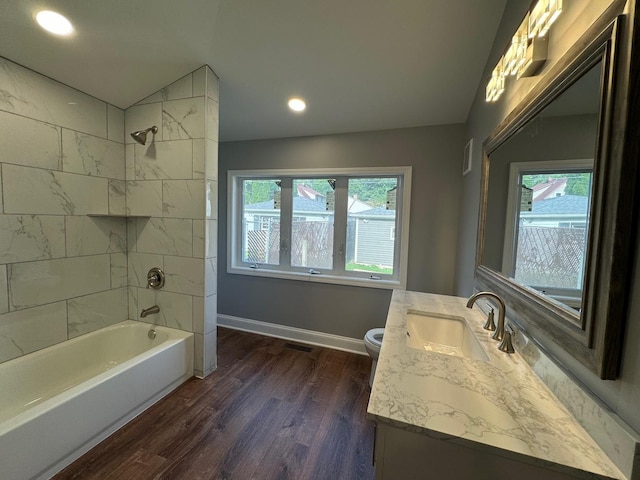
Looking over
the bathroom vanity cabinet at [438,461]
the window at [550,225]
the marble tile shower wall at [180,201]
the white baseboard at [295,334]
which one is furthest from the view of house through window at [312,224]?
the bathroom vanity cabinet at [438,461]

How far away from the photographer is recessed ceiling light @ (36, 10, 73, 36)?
1.44 m

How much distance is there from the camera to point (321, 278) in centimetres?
283

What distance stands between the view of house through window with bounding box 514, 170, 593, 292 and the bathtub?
2.29 meters

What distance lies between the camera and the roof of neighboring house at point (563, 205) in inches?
29.4

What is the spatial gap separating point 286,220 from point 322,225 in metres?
0.44

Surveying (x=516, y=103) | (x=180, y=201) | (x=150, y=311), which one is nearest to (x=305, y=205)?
(x=180, y=201)

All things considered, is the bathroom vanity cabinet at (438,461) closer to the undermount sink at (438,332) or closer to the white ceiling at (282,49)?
the undermount sink at (438,332)

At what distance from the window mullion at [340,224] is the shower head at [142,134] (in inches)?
68.0

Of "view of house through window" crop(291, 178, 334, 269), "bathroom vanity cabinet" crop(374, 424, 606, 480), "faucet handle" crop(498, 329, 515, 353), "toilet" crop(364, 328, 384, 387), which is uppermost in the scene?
"view of house through window" crop(291, 178, 334, 269)

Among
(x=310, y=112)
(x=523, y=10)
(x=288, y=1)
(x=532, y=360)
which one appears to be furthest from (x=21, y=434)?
(x=523, y=10)

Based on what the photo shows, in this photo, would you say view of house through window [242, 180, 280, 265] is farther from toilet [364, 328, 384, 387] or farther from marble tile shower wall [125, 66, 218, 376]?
toilet [364, 328, 384, 387]

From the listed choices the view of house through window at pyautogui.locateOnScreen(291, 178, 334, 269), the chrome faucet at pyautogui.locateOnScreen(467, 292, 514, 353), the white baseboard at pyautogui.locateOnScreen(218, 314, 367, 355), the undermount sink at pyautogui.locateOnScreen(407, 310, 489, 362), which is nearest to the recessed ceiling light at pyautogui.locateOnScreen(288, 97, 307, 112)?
the view of house through window at pyautogui.locateOnScreen(291, 178, 334, 269)

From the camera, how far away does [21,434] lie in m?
1.21

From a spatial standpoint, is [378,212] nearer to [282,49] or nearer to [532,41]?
[282,49]
